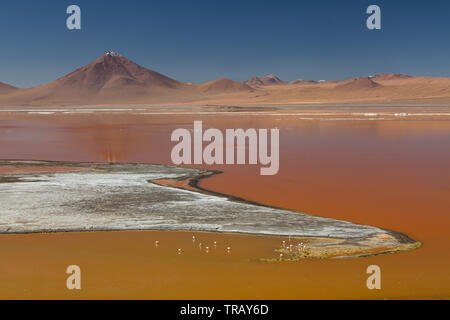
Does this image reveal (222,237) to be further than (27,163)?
No

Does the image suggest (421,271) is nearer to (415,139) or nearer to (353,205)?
(353,205)

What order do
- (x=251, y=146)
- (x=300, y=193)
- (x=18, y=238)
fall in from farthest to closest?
(x=251, y=146) → (x=300, y=193) → (x=18, y=238)

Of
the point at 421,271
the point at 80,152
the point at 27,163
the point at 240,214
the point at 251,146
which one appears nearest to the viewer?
the point at 421,271

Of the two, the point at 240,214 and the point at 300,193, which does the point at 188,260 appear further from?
the point at 300,193

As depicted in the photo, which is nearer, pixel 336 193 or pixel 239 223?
pixel 239 223

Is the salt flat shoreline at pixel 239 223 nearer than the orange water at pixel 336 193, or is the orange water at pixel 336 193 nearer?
the orange water at pixel 336 193

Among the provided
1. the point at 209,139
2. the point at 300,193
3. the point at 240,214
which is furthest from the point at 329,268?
the point at 209,139

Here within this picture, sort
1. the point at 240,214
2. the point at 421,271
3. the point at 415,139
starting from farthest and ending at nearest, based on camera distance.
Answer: the point at 415,139, the point at 240,214, the point at 421,271

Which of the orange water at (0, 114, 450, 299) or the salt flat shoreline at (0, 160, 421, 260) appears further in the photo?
the salt flat shoreline at (0, 160, 421, 260)
